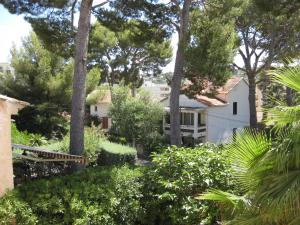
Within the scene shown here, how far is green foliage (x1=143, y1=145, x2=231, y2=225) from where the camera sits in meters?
7.64

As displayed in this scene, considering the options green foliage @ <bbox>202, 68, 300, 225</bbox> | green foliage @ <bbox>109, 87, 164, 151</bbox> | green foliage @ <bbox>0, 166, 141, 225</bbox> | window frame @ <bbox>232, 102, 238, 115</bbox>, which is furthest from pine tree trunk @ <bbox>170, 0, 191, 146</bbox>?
window frame @ <bbox>232, 102, 238, 115</bbox>

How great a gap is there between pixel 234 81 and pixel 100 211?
33.7 metres

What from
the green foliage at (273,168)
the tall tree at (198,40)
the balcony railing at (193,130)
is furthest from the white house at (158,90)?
the green foliage at (273,168)

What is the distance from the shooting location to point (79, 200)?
7.27 m

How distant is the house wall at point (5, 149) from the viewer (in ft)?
24.0

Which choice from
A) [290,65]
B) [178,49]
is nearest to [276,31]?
[178,49]

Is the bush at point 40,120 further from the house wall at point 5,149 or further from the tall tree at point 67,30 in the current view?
the house wall at point 5,149

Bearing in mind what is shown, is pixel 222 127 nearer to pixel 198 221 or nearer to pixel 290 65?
pixel 198 221

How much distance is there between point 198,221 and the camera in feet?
24.9

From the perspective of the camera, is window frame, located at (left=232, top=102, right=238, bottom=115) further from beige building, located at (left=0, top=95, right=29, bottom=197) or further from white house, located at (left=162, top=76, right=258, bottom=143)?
beige building, located at (left=0, top=95, right=29, bottom=197)

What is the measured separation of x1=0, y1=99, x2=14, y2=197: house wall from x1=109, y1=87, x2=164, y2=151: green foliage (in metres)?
23.2

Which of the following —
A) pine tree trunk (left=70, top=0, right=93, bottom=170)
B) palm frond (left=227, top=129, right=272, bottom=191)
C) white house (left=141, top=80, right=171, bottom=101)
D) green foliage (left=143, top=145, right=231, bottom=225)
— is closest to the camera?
palm frond (left=227, top=129, right=272, bottom=191)

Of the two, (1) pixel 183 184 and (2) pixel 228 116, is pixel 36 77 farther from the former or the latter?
(1) pixel 183 184

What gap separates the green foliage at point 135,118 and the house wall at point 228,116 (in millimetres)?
6346
